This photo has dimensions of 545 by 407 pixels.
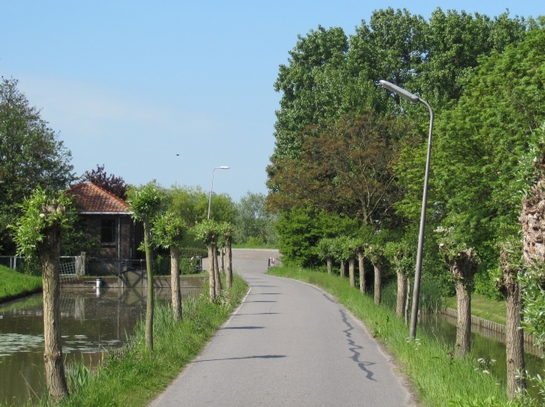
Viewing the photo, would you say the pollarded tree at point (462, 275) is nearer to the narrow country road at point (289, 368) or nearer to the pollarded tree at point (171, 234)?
the narrow country road at point (289, 368)

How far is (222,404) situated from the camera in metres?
10.3

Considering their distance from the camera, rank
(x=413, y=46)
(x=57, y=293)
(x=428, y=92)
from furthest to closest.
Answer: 1. (x=413, y=46)
2. (x=428, y=92)
3. (x=57, y=293)

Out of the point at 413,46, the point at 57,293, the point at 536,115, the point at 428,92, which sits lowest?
the point at 57,293

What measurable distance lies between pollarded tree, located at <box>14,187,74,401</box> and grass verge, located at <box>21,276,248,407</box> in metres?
0.40

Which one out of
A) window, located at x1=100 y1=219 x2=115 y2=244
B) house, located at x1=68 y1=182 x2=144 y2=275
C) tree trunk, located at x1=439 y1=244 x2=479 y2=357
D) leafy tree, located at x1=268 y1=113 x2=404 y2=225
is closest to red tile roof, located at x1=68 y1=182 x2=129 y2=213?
house, located at x1=68 y1=182 x2=144 y2=275

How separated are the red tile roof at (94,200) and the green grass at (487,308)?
2366 cm

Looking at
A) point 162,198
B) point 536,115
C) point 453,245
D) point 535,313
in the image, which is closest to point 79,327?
point 162,198

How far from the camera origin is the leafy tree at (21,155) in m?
Answer: 43.1

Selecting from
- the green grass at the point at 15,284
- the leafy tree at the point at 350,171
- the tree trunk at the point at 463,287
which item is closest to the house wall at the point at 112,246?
the green grass at the point at 15,284

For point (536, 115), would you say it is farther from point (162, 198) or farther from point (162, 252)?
point (162, 252)

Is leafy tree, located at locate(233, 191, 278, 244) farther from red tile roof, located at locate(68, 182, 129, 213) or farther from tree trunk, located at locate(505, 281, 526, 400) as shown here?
tree trunk, located at locate(505, 281, 526, 400)

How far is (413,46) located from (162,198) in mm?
40504

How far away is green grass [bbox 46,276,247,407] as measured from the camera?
33.2 feet

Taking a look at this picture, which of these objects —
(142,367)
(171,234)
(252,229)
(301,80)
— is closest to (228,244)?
(171,234)
